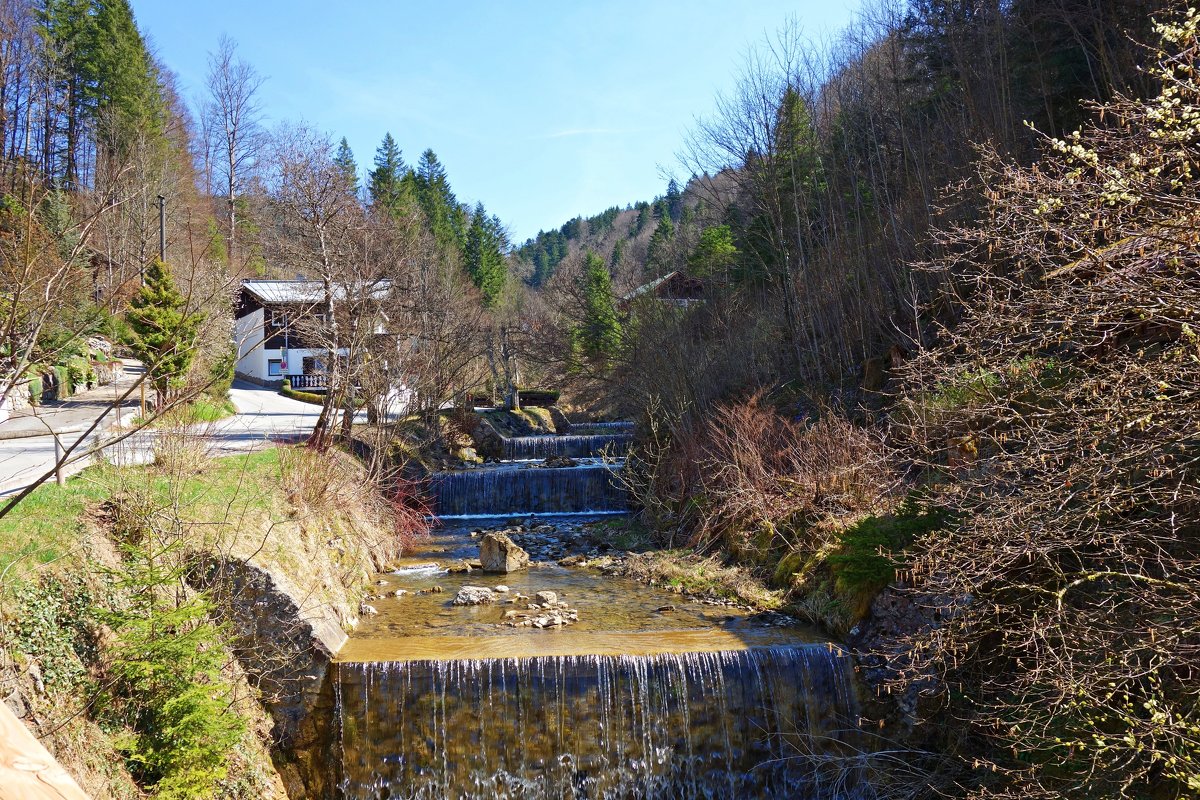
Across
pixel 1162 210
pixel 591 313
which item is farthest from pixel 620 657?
pixel 591 313

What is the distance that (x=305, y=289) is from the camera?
82.0ft

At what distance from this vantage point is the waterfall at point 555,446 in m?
25.4

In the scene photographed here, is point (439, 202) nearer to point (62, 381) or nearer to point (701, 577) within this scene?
point (62, 381)

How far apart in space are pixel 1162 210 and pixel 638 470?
14.0 m

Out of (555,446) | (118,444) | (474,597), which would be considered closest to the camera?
(118,444)

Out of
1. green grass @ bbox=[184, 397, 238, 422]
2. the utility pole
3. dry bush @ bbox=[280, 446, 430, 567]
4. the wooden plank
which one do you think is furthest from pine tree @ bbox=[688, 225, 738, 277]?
the wooden plank

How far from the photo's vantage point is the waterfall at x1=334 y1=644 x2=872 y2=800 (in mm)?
8648

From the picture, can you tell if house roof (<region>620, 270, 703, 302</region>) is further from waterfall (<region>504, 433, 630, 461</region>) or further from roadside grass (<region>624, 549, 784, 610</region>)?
roadside grass (<region>624, 549, 784, 610</region>)

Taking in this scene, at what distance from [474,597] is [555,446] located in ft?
45.9

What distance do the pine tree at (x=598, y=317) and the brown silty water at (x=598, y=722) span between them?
2349cm

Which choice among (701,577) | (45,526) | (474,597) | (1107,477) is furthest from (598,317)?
(1107,477)

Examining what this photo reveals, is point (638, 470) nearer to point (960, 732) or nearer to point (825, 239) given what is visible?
point (825, 239)

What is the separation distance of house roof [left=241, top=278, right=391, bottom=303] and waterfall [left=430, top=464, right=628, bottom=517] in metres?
5.04

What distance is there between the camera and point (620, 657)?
29.9ft
